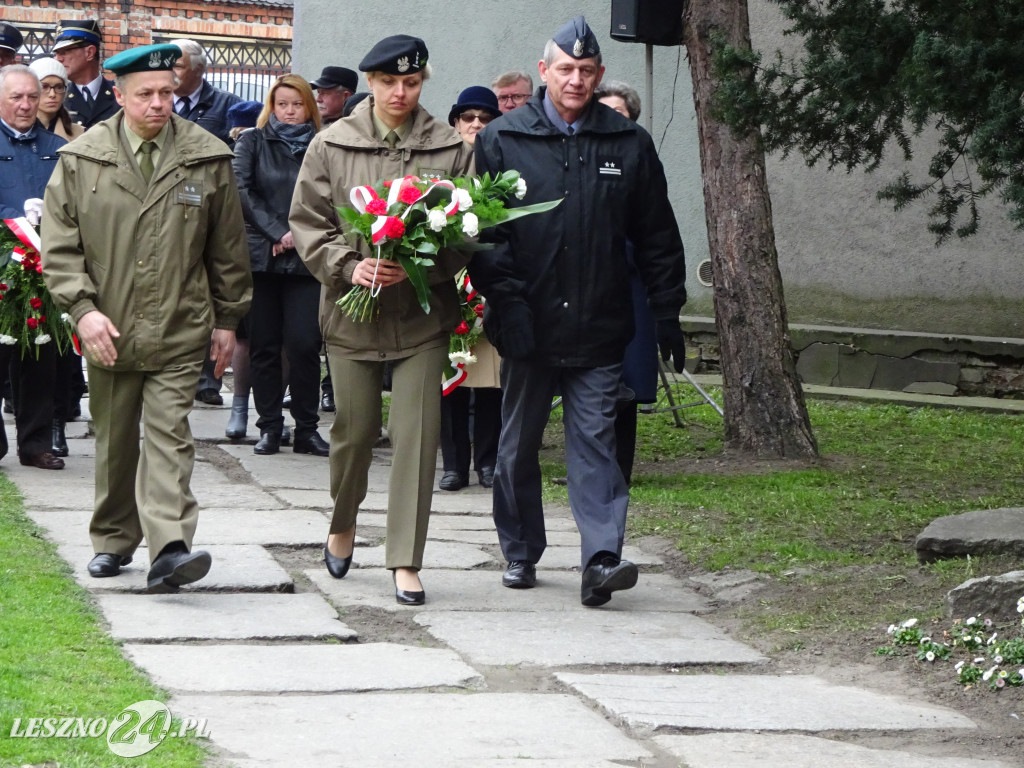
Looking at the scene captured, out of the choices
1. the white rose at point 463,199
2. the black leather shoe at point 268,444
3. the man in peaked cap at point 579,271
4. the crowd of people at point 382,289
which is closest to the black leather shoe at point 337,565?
the crowd of people at point 382,289

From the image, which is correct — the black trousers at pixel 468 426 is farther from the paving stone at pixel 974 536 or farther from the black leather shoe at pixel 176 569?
the black leather shoe at pixel 176 569

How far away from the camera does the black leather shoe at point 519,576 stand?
5.56 meters

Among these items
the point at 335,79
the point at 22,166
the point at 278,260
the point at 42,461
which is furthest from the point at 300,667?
the point at 335,79

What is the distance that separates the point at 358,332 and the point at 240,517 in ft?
5.45

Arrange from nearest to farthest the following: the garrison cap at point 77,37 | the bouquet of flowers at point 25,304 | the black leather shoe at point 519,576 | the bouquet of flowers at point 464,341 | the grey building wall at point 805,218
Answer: the black leather shoe at point 519,576 → the bouquet of flowers at point 25,304 → the bouquet of flowers at point 464,341 → the garrison cap at point 77,37 → the grey building wall at point 805,218

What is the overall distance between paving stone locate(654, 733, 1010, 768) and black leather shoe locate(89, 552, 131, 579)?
2.32m

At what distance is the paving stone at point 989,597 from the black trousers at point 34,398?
457 centimetres

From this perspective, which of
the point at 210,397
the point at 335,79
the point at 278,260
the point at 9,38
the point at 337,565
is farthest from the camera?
the point at 9,38

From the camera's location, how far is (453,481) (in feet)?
24.9

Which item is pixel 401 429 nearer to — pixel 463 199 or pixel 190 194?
pixel 463 199

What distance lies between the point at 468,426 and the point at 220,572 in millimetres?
A: 2483

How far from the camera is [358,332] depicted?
5164 mm

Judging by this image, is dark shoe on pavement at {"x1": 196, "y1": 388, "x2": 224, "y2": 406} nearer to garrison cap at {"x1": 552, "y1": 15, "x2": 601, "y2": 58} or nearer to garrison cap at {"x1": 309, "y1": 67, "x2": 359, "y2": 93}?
garrison cap at {"x1": 309, "y1": 67, "x2": 359, "y2": 93}

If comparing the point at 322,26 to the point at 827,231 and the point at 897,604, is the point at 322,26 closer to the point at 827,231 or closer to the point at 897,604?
the point at 827,231
